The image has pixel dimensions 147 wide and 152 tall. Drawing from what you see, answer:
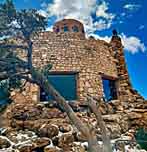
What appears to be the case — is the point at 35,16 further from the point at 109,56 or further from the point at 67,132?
the point at 109,56

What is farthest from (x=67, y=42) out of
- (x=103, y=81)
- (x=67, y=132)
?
(x=67, y=132)

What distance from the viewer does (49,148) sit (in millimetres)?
11180

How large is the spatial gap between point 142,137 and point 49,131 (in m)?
4.60

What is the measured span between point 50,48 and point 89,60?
268cm

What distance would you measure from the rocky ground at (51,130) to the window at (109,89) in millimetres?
3944

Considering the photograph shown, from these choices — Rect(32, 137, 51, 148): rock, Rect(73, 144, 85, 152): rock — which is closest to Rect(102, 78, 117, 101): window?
Rect(73, 144, 85, 152): rock

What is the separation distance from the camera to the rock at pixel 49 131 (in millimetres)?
12234

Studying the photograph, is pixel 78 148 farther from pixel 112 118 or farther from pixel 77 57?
pixel 77 57

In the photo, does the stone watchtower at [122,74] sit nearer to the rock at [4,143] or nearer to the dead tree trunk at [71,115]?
the rock at [4,143]

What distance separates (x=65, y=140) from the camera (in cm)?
1191

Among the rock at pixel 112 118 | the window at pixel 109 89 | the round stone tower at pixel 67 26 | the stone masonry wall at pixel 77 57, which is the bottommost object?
the rock at pixel 112 118

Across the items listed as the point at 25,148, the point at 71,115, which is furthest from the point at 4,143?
the point at 71,115

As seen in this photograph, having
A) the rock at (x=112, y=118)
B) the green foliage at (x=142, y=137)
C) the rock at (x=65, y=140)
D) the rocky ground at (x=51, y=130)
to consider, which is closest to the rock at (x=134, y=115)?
the rocky ground at (x=51, y=130)

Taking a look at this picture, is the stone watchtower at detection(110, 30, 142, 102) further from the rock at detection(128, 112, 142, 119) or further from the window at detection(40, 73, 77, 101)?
the window at detection(40, 73, 77, 101)
